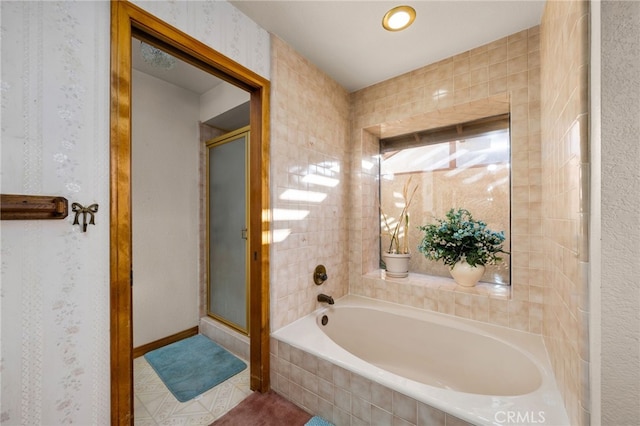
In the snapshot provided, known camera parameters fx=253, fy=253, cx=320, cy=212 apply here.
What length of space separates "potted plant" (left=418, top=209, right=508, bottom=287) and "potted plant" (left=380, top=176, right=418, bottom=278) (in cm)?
29

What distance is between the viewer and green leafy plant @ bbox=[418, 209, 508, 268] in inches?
71.9

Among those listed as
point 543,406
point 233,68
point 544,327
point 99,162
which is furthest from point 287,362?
point 233,68

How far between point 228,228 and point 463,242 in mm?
2009

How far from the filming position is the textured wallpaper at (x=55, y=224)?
0.80m

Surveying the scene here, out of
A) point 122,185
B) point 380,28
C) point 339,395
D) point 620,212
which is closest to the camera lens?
point 620,212

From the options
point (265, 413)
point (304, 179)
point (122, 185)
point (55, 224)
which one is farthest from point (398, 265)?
point (55, 224)

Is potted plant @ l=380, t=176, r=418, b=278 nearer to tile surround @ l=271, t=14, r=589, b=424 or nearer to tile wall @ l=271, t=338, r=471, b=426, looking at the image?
tile surround @ l=271, t=14, r=589, b=424

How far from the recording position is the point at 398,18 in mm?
1472

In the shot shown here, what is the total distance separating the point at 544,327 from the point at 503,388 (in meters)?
0.43

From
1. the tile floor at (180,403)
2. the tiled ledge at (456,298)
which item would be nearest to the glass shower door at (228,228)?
the tile floor at (180,403)

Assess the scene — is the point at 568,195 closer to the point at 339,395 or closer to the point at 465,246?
the point at 465,246

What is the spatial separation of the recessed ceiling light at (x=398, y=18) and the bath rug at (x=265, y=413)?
7.62 ft

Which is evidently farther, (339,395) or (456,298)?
(456,298)

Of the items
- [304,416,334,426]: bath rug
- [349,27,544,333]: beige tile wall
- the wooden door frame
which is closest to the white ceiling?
[349,27,544,333]: beige tile wall
